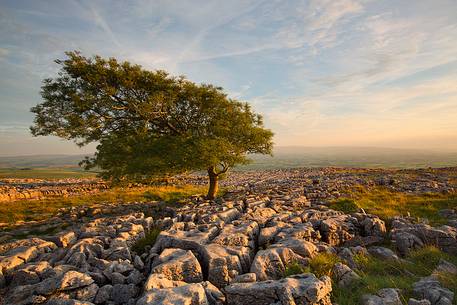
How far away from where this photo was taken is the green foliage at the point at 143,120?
2125cm

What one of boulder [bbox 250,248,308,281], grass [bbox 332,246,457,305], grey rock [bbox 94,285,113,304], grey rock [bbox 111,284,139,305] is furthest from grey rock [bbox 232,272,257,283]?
grey rock [bbox 94,285,113,304]

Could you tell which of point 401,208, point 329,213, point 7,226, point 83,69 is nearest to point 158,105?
point 83,69

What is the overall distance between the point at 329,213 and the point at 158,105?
613 inches

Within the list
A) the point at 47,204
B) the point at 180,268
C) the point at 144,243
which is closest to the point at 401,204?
the point at 144,243

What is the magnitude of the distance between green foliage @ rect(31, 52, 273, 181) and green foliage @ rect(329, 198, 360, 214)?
9117mm

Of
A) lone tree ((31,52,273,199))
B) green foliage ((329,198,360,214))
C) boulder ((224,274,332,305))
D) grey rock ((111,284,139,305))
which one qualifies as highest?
lone tree ((31,52,273,199))

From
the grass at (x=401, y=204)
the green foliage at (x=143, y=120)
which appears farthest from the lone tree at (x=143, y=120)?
the grass at (x=401, y=204)

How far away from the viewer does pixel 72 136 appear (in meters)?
22.1

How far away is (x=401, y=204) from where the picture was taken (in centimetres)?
2267

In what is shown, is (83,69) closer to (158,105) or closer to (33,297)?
(158,105)

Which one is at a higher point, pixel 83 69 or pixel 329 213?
pixel 83 69

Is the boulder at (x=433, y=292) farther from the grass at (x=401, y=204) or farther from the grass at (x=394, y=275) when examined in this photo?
the grass at (x=401, y=204)

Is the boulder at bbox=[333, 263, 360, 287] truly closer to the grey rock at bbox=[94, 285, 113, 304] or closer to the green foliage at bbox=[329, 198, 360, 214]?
the grey rock at bbox=[94, 285, 113, 304]

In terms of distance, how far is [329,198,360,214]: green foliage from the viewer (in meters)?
20.7
